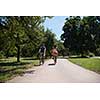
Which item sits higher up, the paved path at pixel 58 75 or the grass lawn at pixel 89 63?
the grass lawn at pixel 89 63

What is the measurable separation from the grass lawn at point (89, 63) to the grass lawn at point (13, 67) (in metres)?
1.42

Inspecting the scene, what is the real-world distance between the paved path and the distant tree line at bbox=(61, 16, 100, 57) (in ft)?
1.93

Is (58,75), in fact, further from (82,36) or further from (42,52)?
(82,36)

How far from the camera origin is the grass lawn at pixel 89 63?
1047cm

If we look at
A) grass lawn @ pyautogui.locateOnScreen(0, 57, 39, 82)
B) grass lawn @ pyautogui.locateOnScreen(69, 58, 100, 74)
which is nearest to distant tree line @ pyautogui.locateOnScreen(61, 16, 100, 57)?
grass lawn @ pyautogui.locateOnScreen(69, 58, 100, 74)

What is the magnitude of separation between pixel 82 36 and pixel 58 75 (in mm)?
1604

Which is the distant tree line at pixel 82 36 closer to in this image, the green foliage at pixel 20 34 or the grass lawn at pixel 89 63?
the grass lawn at pixel 89 63

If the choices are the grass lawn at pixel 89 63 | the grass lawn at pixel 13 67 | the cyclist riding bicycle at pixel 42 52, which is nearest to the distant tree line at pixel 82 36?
the grass lawn at pixel 89 63

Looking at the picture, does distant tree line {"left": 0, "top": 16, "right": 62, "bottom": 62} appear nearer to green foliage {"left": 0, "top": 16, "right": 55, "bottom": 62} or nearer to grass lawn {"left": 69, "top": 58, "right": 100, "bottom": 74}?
green foliage {"left": 0, "top": 16, "right": 55, "bottom": 62}

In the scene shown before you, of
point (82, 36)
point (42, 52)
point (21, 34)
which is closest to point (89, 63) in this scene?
point (82, 36)

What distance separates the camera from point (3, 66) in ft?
35.0

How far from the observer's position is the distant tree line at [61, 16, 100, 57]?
1004cm
